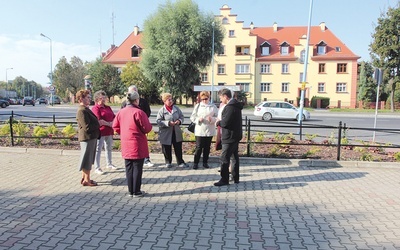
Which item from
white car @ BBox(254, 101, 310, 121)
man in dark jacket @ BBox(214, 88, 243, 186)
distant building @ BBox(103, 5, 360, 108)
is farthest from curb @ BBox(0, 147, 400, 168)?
distant building @ BBox(103, 5, 360, 108)

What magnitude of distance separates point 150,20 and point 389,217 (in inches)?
1501

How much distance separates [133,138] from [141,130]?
0.18 m

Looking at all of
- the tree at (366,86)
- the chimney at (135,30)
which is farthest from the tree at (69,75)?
the tree at (366,86)

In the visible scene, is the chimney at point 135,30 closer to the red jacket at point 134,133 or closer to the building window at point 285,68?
the building window at point 285,68

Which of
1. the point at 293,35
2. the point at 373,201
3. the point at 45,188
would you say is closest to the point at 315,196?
the point at 373,201

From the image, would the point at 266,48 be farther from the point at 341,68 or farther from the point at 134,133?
the point at 134,133

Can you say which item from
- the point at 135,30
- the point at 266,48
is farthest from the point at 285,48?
the point at 135,30

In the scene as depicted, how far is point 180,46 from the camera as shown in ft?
122

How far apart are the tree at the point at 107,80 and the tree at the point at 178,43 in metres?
10.00

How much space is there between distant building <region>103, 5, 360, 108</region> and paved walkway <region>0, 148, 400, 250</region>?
41824 millimetres

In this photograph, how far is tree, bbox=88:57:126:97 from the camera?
46844mm

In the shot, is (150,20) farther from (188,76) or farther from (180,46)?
(188,76)

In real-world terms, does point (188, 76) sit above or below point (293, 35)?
below

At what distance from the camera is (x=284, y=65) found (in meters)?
49.6
